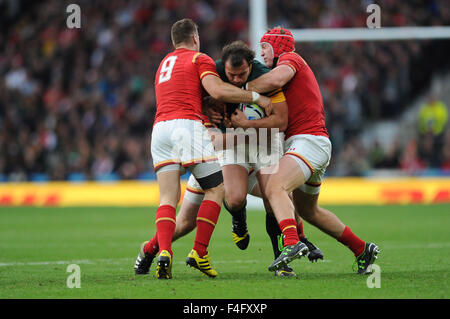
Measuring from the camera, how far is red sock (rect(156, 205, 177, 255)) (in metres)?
6.47

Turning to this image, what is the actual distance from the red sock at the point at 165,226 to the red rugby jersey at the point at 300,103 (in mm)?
1320

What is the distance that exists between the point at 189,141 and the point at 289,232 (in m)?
1.15

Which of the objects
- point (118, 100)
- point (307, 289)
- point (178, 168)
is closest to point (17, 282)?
point (178, 168)

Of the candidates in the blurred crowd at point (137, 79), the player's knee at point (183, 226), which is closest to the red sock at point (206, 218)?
the player's knee at point (183, 226)

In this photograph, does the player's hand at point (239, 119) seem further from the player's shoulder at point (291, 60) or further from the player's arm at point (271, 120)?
the player's shoulder at point (291, 60)

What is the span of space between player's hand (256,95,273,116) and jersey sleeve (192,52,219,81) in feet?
1.44

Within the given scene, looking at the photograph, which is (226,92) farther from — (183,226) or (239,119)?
(183,226)

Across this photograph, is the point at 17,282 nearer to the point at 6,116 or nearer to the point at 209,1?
the point at 6,116

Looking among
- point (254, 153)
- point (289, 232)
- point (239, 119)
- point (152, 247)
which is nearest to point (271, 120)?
point (239, 119)

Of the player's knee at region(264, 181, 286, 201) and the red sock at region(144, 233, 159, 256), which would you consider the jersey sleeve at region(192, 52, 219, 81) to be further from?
the red sock at region(144, 233, 159, 256)

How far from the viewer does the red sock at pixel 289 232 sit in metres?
6.39
